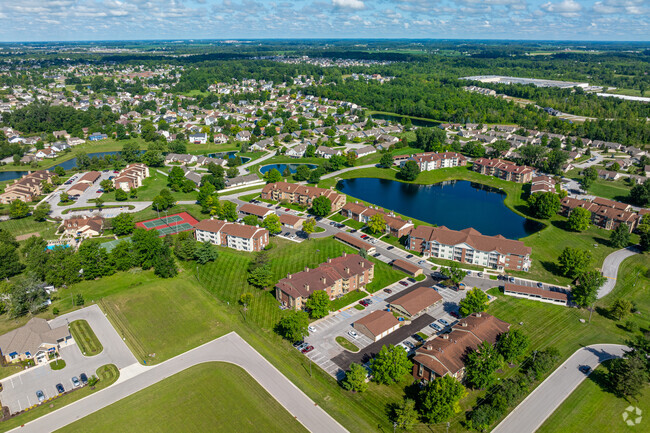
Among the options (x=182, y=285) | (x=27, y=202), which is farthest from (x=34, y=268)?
(x=27, y=202)

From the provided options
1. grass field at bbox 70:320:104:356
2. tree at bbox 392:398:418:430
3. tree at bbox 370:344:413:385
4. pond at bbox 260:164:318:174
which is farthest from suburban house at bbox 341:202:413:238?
grass field at bbox 70:320:104:356

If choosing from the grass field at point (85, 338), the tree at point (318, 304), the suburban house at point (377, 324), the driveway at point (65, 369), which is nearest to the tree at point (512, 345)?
the suburban house at point (377, 324)

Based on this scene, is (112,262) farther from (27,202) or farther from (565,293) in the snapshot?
(565,293)

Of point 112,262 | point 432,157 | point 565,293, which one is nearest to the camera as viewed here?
point 565,293

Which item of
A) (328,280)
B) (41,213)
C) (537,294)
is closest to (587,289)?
(537,294)

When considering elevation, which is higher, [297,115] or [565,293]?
[297,115]

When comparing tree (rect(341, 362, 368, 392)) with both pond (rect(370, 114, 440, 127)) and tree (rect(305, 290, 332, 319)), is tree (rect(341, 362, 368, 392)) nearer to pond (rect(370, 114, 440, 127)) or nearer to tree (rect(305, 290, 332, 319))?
tree (rect(305, 290, 332, 319))

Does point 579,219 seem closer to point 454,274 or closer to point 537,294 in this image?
point 537,294
